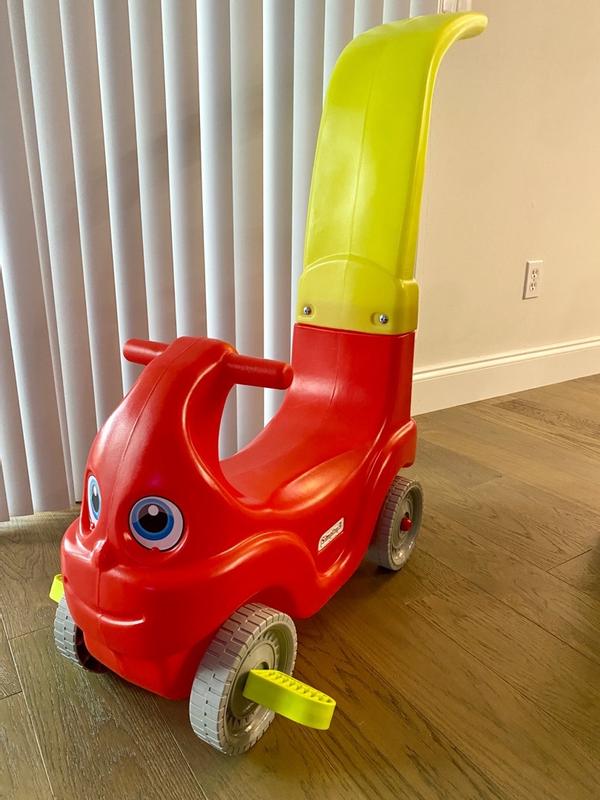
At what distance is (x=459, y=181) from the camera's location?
1.35 meters

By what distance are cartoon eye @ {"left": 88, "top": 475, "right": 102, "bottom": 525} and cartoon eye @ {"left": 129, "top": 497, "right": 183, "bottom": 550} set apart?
0.14 feet

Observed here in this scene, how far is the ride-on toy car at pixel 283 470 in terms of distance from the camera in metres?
0.50

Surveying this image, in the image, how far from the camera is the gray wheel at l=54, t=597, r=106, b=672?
61cm

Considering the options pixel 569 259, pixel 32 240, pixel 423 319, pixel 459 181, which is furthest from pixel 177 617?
pixel 569 259

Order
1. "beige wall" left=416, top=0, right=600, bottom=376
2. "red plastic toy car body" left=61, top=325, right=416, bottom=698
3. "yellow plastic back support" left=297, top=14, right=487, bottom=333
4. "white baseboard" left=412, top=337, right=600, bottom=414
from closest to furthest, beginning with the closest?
1. "red plastic toy car body" left=61, top=325, right=416, bottom=698
2. "yellow plastic back support" left=297, top=14, right=487, bottom=333
3. "beige wall" left=416, top=0, right=600, bottom=376
4. "white baseboard" left=412, top=337, right=600, bottom=414

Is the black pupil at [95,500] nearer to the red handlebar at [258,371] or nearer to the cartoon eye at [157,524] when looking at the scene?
the cartoon eye at [157,524]

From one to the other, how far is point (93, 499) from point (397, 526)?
42cm

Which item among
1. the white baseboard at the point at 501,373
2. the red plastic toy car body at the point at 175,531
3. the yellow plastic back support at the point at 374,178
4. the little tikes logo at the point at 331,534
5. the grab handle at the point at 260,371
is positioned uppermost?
the yellow plastic back support at the point at 374,178

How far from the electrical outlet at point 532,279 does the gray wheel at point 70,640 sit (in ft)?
4.34

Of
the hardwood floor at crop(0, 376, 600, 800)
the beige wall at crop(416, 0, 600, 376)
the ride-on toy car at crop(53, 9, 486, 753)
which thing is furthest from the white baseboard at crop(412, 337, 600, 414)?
the ride-on toy car at crop(53, 9, 486, 753)

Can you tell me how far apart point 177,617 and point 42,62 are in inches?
27.9

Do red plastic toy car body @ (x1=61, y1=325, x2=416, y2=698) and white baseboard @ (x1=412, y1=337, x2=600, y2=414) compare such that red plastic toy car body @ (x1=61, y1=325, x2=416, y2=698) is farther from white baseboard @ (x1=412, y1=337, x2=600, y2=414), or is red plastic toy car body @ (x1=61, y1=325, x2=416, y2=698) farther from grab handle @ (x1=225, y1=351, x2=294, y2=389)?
white baseboard @ (x1=412, y1=337, x2=600, y2=414)

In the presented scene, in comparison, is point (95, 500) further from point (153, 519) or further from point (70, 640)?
point (70, 640)

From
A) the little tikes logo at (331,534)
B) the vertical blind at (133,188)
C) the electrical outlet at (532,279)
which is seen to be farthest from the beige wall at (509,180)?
the little tikes logo at (331,534)
